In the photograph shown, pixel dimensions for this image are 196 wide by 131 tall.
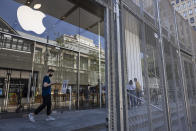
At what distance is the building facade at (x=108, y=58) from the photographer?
1843 millimetres

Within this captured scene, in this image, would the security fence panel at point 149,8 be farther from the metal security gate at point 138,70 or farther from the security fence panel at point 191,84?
the security fence panel at point 191,84

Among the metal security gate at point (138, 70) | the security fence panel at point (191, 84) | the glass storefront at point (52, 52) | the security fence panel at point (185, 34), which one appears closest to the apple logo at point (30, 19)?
the glass storefront at point (52, 52)

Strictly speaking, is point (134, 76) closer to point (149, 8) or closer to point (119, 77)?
point (119, 77)

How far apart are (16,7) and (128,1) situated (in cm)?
487

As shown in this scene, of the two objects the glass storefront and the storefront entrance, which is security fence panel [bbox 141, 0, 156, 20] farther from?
the storefront entrance

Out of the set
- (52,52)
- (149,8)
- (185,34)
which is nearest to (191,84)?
(185,34)

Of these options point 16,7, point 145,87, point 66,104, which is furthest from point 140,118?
point 16,7

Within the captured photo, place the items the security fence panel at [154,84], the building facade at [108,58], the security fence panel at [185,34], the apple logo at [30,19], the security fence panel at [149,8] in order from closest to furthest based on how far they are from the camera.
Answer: the building facade at [108,58], the security fence panel at [154,84], the security fence panel at [149,8], the security fence panel at [185,34], the apple logo at [30,19]

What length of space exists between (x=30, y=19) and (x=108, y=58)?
17.0 feet

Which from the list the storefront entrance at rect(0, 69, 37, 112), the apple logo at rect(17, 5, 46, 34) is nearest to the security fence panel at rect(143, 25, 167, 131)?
the storefront entrance at rect(0, 69, 37, 112)

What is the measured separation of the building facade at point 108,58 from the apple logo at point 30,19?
0.13 ft

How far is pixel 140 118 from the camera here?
183cm

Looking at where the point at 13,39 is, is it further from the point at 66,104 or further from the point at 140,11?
the point at 140,11

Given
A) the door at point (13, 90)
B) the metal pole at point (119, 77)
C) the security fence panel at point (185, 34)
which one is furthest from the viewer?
the door at point (13, 90)
